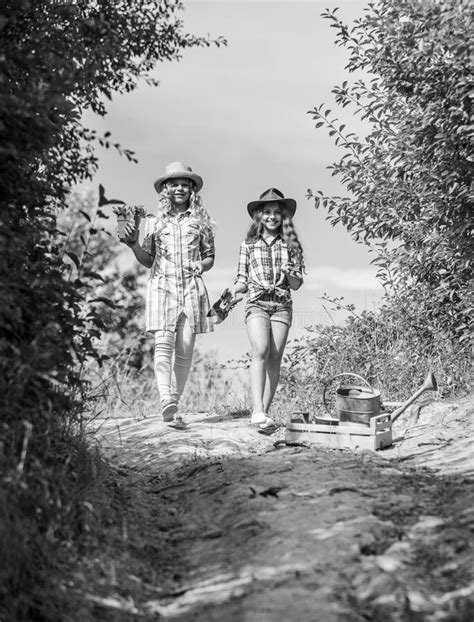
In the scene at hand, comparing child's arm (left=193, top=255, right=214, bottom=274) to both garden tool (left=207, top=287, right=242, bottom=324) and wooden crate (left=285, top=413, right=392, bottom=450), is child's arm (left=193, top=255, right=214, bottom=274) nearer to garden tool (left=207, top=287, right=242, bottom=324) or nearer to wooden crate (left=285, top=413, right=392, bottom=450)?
garden tool (left=207, top=287, right=242, bottom=324)

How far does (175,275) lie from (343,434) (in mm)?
2345

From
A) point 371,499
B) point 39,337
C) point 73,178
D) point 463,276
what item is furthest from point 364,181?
point 39,337

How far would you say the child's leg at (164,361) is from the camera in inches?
310

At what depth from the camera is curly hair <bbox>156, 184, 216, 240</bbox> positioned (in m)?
8.12

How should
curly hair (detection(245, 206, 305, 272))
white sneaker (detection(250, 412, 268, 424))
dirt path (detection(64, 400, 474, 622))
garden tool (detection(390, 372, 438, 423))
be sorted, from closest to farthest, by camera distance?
dirt path (detection(64, 400, 474, 622))
garden tool (detection(390, 372, 438, 423))
white sneaker (detection(250, 412, 268, 424))
curly hair (detection(245, 206, 305, 272))

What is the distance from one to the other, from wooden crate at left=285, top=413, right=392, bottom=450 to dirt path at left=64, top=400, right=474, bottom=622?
51 cm

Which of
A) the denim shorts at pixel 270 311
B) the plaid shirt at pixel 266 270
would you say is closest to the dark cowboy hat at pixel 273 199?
the plaid shirt at pixel 266 270

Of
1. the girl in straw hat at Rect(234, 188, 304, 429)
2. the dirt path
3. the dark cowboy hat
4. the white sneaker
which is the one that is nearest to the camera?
the dirt path

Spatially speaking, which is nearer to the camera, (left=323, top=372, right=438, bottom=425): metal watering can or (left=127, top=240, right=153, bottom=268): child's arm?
(left=323, top=372, right=438, bottom=425): metal watering can

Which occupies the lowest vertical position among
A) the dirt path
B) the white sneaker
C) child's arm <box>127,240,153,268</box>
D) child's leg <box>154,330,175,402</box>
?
the dirt path

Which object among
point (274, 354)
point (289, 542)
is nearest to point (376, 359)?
point (274, 354)

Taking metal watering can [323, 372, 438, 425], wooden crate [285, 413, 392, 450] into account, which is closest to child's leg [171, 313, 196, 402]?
wooden crate [285, 413, 392, 450]

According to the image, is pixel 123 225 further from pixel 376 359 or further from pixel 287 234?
pixel 376 359

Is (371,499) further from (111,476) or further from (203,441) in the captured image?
(203,441)
